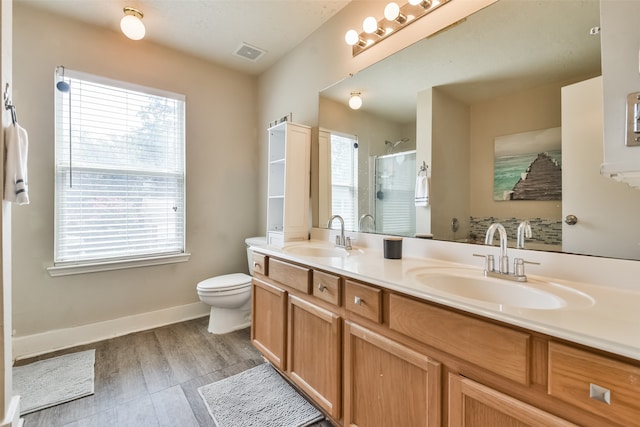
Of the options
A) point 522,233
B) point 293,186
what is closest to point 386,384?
point 522,233

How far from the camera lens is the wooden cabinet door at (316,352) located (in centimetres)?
128

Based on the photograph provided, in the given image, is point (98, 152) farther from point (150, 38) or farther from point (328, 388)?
point (328, 388)

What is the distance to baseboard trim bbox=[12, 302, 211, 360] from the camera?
6.80 ft

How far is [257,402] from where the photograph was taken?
1.57 meters

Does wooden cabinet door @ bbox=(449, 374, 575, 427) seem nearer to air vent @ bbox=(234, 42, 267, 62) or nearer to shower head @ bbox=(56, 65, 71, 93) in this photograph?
air vent @ bbox=(234, 42, 267, 62)

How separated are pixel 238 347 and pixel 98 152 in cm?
193

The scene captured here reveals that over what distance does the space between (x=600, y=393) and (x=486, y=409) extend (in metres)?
0.28

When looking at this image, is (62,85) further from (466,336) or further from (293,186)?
(466,336)

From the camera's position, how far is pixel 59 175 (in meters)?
2.15

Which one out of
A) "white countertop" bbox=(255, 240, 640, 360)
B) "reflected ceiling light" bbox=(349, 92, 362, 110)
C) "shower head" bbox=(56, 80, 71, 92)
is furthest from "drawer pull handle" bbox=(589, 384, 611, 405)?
"shower head" bbox=(56, 80, 71, 92)

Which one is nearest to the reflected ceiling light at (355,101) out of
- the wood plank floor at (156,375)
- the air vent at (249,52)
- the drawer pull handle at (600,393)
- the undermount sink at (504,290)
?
the air vent at (249,52)

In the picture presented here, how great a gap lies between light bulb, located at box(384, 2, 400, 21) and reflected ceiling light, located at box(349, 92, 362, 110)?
475 millimetres

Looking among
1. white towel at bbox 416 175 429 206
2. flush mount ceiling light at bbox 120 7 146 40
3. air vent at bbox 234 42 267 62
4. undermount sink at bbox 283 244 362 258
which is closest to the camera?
white towel at bbox 416 175 429 206

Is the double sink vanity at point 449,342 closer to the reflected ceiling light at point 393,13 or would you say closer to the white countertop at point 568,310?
the white countertop at point 568,310
